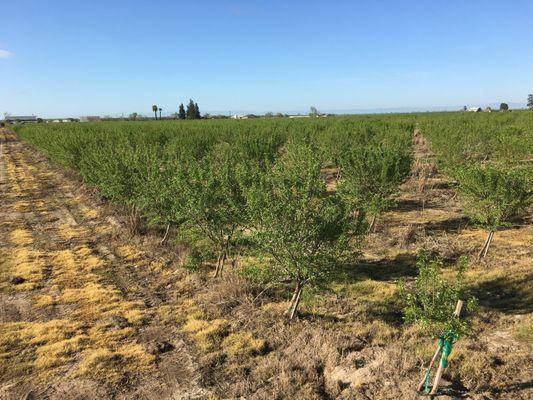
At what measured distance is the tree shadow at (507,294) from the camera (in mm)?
8805

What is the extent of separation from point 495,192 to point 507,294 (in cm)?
283

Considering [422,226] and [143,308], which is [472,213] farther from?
[143,308]

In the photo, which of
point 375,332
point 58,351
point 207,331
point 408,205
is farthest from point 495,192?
point 58,351

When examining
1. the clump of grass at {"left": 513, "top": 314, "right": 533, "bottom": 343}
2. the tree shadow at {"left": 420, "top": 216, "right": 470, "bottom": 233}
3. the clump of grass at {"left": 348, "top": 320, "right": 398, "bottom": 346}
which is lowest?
the clump of grass at {"left": 348, "top": 320, "right": 398, "bottom": 346}

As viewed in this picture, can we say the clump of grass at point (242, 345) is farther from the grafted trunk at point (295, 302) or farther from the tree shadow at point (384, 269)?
the tree shadow at point (384, 269)

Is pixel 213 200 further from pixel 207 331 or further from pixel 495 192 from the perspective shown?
pixel 495 192

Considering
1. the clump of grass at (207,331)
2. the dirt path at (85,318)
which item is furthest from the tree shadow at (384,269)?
the dirt path at (85,318)

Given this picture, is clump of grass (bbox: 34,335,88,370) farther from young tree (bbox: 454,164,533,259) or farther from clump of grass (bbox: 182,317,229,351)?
young tree (bbox: 454,164,533,259)

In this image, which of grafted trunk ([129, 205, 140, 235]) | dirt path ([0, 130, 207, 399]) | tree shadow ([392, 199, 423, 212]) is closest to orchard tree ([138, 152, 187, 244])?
grafted trunk ([129, 205, 140, 235])

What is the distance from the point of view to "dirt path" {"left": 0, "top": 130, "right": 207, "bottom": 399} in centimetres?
690

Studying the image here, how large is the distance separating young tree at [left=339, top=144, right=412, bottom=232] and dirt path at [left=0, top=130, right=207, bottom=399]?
7064 millimetres

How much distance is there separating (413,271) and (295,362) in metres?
5.23

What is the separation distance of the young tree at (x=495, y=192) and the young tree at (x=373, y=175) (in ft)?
8.60

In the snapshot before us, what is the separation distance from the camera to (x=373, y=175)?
46.4 feet
